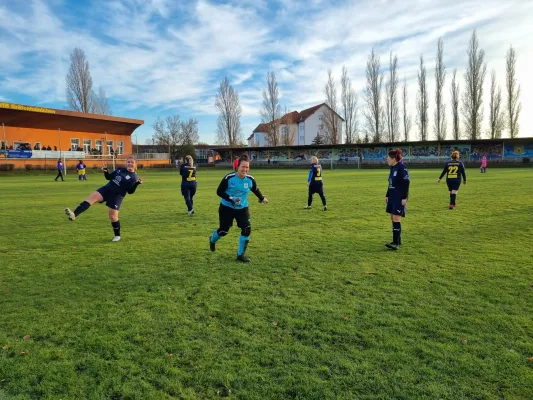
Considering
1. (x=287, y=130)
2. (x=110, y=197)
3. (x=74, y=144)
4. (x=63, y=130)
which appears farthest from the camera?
(x=287, y=130)

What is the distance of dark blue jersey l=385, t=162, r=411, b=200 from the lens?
6.93 meters

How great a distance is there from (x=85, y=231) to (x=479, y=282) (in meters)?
8.67

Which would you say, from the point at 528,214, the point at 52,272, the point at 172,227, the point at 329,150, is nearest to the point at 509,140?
the point at 329,150

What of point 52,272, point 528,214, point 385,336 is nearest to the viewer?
point 385,336

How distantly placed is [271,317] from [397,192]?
419 cm

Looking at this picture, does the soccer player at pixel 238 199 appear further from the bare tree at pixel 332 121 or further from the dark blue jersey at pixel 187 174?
the bare tree at pixel 332 121

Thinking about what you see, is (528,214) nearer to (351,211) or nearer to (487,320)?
(351,211)

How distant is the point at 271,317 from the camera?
4059 millimetres

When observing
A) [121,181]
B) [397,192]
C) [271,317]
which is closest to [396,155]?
[397,192]

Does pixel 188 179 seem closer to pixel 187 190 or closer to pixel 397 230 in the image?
pixel 187 190

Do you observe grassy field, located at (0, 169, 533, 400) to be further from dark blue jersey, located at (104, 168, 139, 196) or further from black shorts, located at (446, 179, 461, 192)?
black shorts, located at (446, 179, 461, 192)

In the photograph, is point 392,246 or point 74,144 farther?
point 74,144

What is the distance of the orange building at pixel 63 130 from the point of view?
4409cm

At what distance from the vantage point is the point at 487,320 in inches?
153
